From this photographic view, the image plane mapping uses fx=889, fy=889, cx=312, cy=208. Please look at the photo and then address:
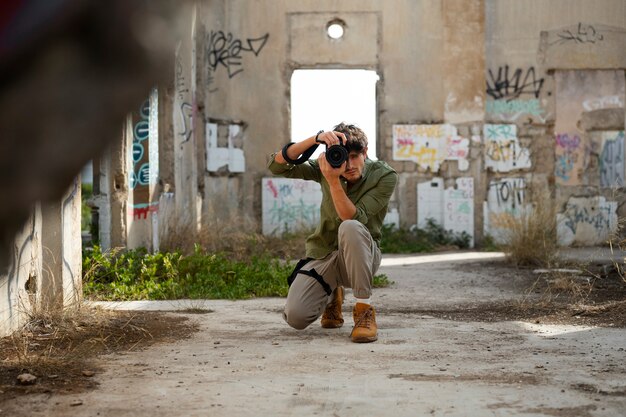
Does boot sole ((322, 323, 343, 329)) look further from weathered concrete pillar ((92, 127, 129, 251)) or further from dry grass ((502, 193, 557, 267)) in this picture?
dry grass ((502, 193, 557, 267))

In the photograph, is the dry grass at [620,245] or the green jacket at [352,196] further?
the dry grass at [620,245]

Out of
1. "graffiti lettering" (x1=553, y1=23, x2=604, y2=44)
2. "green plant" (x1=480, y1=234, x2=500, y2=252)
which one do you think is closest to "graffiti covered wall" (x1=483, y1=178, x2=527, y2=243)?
"green plant" (x1=480, y1=234, x2=500, y2=252)

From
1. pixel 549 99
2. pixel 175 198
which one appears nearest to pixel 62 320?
pixel 175 198

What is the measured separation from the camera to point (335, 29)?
1539 centimetres

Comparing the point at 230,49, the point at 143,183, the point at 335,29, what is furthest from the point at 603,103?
the point at 143,183

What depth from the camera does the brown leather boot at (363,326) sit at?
197 inches

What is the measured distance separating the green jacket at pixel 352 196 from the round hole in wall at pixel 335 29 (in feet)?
33.6

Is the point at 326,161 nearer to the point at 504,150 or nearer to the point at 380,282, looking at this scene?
the point at 380,282

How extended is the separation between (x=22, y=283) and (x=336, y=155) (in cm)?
211

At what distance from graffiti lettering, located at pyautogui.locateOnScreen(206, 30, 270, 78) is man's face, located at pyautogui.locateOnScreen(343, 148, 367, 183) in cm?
1030

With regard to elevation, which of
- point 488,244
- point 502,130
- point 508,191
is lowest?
point 488,244

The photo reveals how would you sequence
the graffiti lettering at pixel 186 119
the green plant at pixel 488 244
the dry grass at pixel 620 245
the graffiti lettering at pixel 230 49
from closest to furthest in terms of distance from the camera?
the dry grass at pixel 620 245, the graffiti lettering at pixel 186 119, the green plant at pixel 488 244, the graffiti lettering at pixel 230 49

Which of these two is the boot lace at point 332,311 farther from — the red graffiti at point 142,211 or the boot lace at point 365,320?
the red graffiti at point 142,211

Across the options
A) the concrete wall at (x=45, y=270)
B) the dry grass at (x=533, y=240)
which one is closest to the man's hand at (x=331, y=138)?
the concrete wall at (x=45, y=270)
